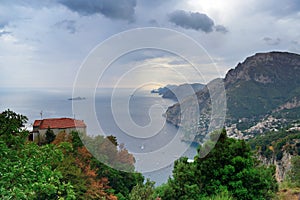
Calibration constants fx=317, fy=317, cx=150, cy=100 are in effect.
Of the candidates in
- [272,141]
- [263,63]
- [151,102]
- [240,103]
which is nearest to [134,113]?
[151,102]

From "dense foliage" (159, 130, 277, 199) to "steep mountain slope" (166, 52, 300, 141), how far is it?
62.4 meters

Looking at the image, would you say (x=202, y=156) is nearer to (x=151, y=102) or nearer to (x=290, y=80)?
(x=151, y=102)

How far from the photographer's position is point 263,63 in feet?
393

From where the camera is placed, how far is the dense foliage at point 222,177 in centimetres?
1013

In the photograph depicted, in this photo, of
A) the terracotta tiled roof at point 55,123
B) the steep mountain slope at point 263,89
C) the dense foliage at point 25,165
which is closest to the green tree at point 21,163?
the dense foliage at point 25,165

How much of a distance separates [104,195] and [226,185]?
4397 mm

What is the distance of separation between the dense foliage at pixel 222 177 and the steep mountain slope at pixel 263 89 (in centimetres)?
6241

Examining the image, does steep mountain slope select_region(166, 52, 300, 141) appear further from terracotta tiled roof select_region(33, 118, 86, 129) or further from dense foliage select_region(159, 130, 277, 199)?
dense foliage select_region(159, 130, 277, 199)

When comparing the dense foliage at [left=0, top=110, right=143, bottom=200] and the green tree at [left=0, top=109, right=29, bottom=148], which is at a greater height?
the green tree at [left=0, top=109, right=29, bottom=148]

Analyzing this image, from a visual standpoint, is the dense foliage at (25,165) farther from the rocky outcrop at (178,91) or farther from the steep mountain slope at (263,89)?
the steep mountain slope at (263,89)

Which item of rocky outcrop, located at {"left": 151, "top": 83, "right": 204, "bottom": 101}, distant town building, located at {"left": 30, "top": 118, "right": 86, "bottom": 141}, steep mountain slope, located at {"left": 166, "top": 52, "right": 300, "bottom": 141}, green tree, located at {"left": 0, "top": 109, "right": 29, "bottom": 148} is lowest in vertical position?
green tree, located at {"left": 0, "top": 109, "right": 29, "bottom": 148}

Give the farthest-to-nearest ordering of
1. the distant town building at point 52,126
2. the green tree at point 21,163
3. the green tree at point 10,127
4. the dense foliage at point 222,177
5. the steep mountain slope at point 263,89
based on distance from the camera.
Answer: the steep mountain slope at point 263,89 → the distant town building at point 52,126 → the dense foliage at point 222,177 → the green tree at point 10,127 → the green tree at point 21,163

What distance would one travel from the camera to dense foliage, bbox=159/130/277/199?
1013cm

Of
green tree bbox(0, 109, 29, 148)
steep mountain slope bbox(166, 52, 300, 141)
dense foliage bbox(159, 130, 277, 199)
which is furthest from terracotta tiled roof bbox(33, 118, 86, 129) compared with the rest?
steep mountain slope bbox(166, 52, 300, 141)
